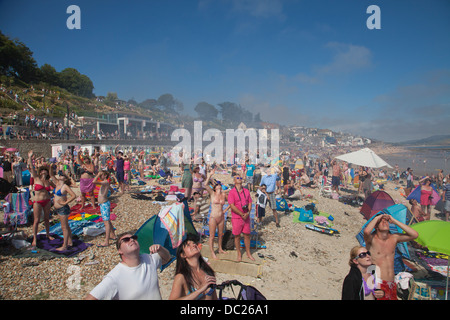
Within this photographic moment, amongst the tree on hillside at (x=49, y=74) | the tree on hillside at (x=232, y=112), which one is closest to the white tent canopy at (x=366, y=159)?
the tree on hillside at (x=49, y=74)

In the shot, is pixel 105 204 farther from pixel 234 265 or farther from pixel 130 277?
pixel 130 277

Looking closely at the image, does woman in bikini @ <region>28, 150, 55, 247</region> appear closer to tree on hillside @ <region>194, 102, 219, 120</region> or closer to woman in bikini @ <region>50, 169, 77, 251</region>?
woman in bikini @ <region>50, 169, 77, 251</region>

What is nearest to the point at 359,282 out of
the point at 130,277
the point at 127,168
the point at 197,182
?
the point at 130,277

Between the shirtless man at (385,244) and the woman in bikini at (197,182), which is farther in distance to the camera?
the woman in bikini at (197,182)

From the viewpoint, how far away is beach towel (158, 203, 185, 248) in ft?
13.5

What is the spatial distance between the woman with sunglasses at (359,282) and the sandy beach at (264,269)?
1.86 metres

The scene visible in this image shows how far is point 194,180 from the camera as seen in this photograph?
786 centimetres

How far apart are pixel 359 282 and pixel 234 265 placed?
2901 millimetres

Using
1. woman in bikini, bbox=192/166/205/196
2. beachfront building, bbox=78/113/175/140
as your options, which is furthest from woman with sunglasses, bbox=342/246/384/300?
beachfront building, bbox=78/113/175/140

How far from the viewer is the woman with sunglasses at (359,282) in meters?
2.23

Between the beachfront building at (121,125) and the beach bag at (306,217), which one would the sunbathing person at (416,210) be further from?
the beachfront building at (121,125)

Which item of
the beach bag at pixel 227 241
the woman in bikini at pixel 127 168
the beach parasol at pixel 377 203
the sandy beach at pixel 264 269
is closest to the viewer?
the sandy beach at pixel 264 269

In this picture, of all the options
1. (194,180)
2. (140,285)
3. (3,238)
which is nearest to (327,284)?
(140,285)

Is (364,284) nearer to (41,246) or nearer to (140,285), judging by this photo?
(140,285)
